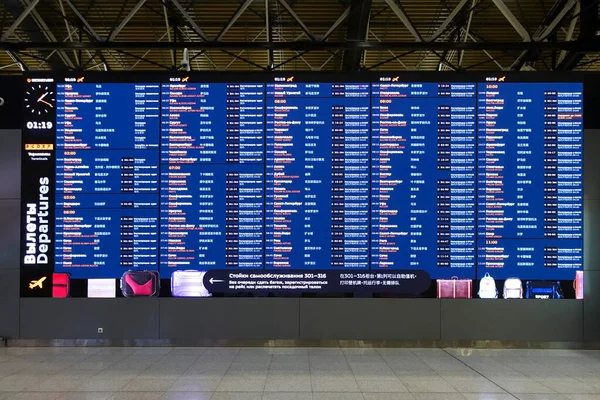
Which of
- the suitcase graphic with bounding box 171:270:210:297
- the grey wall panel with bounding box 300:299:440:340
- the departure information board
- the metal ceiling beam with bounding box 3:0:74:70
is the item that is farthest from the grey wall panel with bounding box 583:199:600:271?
the metal ceiling beam with bounding box 3:0:74:70

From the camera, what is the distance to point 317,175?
21.6 feet

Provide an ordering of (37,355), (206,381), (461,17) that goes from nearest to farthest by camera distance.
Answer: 1. (206,381)
2. (37,355)
3. (461,17)

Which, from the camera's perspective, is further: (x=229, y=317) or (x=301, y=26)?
(x=301, y=26)

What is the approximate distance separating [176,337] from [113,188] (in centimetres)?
238

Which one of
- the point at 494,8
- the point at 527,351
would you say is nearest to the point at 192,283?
the point at 527,351

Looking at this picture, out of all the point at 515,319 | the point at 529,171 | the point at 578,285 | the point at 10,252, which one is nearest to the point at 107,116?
the point at 10,252

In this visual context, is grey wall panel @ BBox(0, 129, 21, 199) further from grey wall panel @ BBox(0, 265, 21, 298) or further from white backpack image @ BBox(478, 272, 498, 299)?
white backpack image @ BBox(478, 272, 498, 299)

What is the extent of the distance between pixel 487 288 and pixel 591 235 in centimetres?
171

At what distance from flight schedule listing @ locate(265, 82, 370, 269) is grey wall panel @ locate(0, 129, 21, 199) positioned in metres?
3.71

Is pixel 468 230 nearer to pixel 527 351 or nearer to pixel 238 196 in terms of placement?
pixel 527 351

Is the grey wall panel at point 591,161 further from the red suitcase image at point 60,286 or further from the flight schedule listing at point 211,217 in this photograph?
the red suitcase image at point 60,286

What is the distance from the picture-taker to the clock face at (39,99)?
662 cm

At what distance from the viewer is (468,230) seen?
650 centimetres

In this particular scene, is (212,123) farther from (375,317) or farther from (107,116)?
(375,317)
